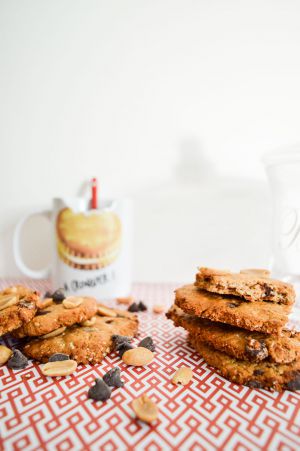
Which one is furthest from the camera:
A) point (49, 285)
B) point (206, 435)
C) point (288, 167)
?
point (49, 285)

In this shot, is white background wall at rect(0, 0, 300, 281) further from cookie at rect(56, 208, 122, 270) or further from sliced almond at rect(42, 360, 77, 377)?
sliced almond at rect(42, 360, 77, 377)

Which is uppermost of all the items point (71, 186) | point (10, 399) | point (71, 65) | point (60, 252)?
point (71, 65)

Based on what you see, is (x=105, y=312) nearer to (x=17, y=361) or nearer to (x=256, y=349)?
(x=17, y=361)

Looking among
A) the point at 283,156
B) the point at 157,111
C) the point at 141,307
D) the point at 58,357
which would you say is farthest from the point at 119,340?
the point at 157,111

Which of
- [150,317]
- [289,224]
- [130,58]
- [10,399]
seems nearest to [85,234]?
[150,317]

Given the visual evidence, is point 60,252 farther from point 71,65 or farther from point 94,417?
point 71,65

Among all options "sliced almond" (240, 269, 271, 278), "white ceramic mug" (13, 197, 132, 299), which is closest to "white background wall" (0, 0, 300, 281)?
"white ceramic mug" (13, 197, 132, 299)

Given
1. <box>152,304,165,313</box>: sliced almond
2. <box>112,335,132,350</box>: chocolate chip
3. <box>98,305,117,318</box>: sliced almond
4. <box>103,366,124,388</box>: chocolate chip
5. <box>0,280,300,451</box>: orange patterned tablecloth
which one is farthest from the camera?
<box>152,304,165,313</box>: sliced almond
